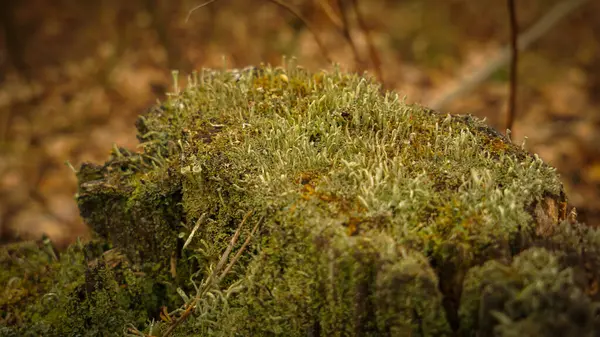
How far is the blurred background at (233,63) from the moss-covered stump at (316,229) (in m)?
3.44

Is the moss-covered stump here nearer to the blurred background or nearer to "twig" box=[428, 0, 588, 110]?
the blurred background

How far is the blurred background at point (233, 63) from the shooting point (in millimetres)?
6168

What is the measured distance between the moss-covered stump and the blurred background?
3.44 meters

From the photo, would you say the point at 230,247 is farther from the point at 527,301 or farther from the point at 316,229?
the point at 527,301

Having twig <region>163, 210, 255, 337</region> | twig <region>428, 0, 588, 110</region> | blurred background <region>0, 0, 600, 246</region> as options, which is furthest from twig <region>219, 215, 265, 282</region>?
twig <region>428, 0, 588, 110</region>

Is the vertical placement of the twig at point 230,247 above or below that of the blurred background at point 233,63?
below

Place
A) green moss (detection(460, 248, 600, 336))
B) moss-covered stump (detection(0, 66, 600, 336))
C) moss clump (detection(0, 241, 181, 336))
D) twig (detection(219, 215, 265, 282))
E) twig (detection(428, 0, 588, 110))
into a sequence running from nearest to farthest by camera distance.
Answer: green moss (detection(460, 248, 600, 336))
moss-covered stump (detection(0, 66, 600, 336))
twig (detection(219, 215, 265, 282))
moss clump (detection(0, 241, 181, 336))
twig (detection(428, 0, 588, 110))

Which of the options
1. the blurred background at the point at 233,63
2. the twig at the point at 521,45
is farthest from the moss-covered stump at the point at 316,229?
the twig at the point at 521,45

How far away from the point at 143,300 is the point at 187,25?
5978 mm

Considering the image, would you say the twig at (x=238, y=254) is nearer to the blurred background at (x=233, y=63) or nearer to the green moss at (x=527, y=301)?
the green moss at (x=527, y=301)

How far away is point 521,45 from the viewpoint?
7418mm

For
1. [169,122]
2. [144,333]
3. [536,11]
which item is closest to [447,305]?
[144,333]

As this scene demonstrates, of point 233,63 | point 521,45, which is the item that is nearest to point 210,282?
point 233,63

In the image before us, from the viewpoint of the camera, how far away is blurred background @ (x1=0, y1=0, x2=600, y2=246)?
6168 mm
